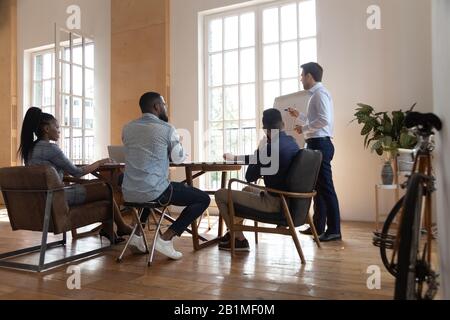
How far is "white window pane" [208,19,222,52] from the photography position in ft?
18.8

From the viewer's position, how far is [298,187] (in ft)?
8.96

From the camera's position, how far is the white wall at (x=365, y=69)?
168 inches

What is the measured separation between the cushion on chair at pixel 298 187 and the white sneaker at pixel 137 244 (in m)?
0.87

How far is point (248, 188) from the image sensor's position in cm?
332

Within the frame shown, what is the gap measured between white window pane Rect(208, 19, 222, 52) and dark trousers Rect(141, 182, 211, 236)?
3.40m

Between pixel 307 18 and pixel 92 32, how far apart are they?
3.71 m

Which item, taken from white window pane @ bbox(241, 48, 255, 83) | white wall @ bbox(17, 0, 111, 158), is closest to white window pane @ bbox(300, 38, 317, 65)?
white window pane @ bbox(241, 48, 255, 83)

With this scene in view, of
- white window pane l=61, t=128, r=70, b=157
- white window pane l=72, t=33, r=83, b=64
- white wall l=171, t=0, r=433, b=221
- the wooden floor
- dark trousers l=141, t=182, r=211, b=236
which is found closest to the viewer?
the wooden floor

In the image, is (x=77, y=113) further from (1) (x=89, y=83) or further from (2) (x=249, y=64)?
(2) (x=249, y=64)

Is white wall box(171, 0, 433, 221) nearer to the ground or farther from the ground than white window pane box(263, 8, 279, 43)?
nearer to the ground

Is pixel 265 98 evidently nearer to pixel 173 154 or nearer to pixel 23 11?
pixel 173 154

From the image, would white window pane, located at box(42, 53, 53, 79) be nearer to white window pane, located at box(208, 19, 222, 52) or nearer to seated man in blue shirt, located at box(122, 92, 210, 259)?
white window pane, located at box(208, 19, 222, 52)

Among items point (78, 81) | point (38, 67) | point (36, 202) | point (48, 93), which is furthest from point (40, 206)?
point (38, 67)

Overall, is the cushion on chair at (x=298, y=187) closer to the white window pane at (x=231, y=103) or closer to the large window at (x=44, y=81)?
the white window pane at (x=231, y=103)
